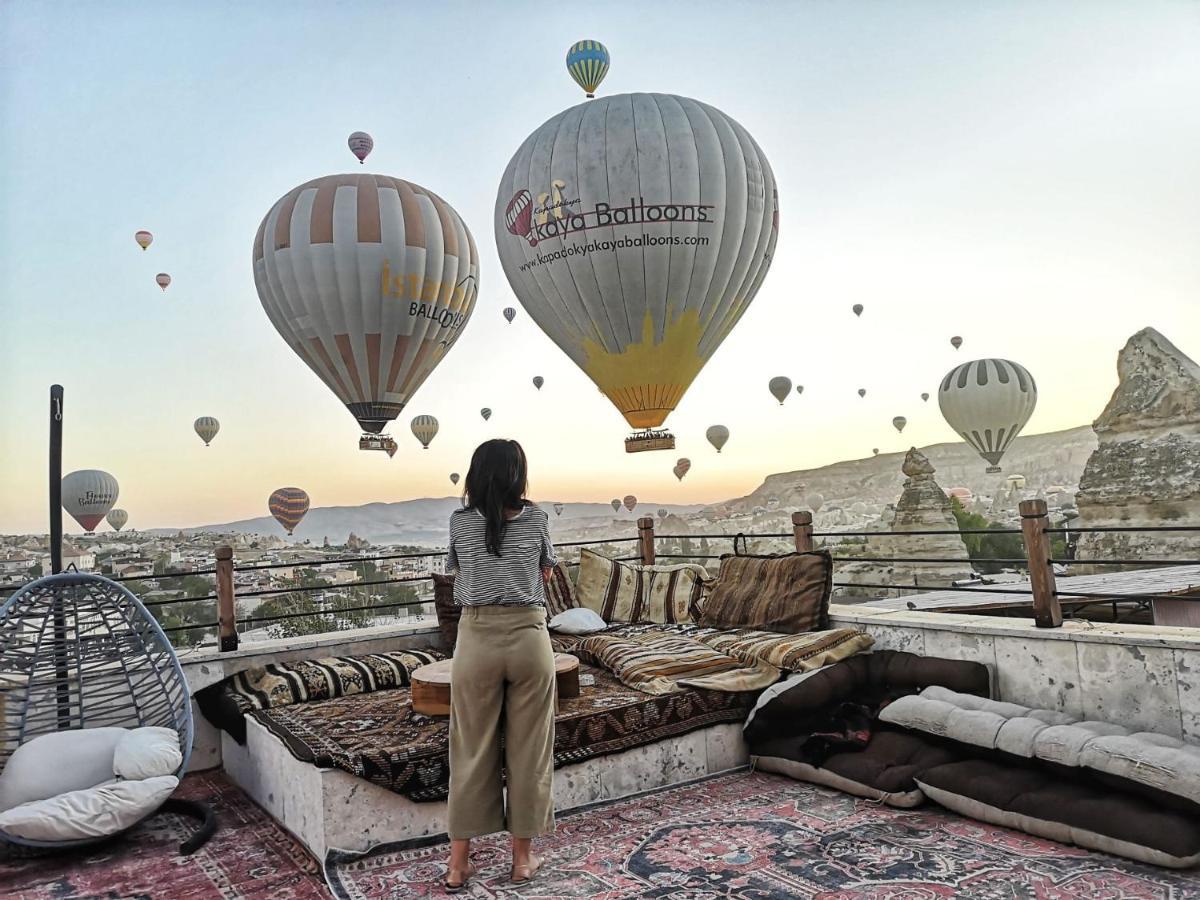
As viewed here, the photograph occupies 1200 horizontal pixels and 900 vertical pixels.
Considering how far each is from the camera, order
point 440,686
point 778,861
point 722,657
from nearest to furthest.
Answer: point 778,861 → point 440,686 → point 722,657

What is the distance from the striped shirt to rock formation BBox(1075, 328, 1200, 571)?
43.8 meters

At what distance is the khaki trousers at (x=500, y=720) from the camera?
8.99ft

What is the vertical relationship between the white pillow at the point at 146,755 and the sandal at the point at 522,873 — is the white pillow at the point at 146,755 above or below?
above

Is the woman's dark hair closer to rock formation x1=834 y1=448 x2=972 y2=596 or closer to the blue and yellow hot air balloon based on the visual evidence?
the blue and yellow hot air balloon

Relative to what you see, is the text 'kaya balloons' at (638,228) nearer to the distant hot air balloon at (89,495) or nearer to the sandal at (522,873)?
the sandal at (522,873)

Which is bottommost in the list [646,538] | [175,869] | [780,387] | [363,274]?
[175,869]

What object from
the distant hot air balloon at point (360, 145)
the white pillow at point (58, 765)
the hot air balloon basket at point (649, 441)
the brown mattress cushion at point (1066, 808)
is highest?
the distant hot air balloon at point (360, 145)

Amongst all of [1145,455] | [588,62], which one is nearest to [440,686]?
[588,62]

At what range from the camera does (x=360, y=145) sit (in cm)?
1273

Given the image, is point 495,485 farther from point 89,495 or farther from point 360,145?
point 89,495

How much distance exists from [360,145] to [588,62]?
12.8ft

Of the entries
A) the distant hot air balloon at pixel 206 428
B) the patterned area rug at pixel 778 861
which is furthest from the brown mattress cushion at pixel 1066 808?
the distant hot air balloon at pixel 206 428

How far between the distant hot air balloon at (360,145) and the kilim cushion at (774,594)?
986 centimetres

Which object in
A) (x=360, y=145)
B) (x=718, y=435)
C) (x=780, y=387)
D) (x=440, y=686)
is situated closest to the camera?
(x=440, y=686)
